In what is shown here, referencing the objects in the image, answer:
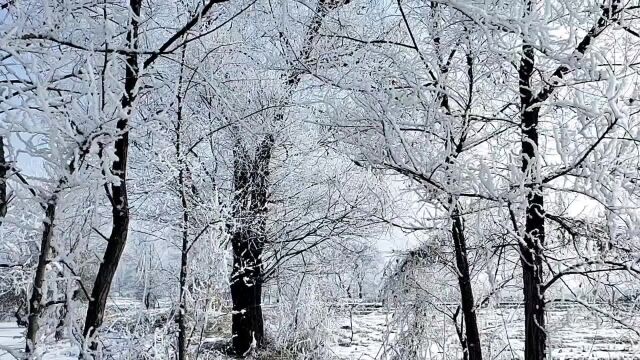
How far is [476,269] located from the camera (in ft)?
19.0

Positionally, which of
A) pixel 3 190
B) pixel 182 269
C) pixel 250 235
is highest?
pixel 250 235

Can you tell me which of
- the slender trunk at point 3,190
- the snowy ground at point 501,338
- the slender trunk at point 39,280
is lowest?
→ the snowy ground at point 501,338

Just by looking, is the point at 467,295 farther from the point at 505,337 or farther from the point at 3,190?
the point at 3,190

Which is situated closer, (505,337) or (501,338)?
(501,338)

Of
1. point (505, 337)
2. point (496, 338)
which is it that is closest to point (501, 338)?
point (496, 338)

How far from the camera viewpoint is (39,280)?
1.99 m

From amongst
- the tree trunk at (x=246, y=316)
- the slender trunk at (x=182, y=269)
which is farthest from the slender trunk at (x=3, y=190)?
the tree trunk at (x=246, y=316)

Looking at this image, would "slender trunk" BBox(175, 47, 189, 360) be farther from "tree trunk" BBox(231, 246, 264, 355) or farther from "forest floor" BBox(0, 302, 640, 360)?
"tree trunk" BBox(231, 246, 264, 355)

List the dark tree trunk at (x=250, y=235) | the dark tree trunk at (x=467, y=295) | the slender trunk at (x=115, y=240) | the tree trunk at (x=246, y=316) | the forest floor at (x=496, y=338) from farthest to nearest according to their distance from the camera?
the tree trunk at (x=246, y=316), the dark tree trunk at (x=250, y=235), the dark tree trunk at (x=467, y=295), the forest floor at (x=496, y=338), the slender trunk at (x=115, y=240)

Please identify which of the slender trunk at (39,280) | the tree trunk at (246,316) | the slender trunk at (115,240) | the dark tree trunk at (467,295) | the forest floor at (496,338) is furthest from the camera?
the tree trunk at (246,316)

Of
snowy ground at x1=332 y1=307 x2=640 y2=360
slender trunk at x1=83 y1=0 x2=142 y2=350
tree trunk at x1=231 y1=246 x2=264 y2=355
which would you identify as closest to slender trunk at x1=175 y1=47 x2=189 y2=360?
slender trunk at x1=83 y1=0 x2=142 y2=350

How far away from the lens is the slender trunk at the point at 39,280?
1.99 m

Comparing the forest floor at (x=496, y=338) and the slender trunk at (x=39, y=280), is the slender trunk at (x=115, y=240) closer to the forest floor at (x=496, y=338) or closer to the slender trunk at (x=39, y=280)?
the forest floor at (x=496, y=338)

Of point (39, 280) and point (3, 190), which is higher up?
point (3, 190)
